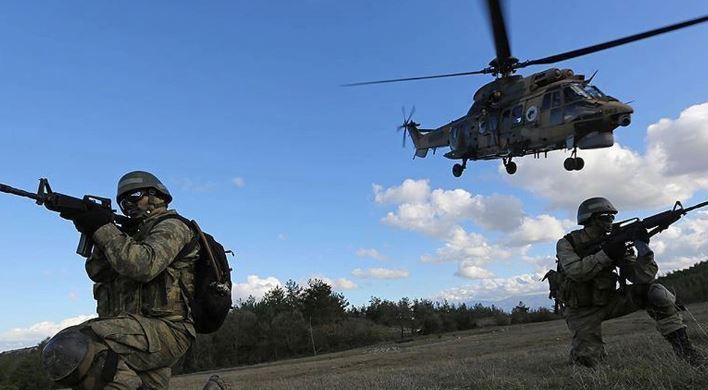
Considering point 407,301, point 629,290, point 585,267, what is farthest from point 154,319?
point 407,301

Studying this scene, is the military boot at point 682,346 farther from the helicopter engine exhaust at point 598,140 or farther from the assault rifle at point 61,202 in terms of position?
the helicopter engine exhaust at point 598,140

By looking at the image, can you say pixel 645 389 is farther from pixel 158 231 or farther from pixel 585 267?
pixel 158 231

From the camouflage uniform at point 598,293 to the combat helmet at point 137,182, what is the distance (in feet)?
15.6

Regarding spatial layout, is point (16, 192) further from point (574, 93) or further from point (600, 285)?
point (574, 93)

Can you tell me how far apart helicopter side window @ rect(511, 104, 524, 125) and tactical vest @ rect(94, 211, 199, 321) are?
638 inches

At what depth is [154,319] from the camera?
413 cm

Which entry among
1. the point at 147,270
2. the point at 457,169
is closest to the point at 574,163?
the point at 457,169

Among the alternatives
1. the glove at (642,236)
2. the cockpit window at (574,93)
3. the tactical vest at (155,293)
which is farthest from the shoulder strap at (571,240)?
the cockpit window at (574,93)

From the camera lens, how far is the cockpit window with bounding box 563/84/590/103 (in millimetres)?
17453

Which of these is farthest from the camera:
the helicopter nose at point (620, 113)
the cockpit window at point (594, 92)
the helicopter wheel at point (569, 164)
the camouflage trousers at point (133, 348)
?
the helicopter wheel at point (569, 164)

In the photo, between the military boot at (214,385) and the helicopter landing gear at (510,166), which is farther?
the helicopter landing gear at (510,166)

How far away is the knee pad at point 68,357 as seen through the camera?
12.0 feet

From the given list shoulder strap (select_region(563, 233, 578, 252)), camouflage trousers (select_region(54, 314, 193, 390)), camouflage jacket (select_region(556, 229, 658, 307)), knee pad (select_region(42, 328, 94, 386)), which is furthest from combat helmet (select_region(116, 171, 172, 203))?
shoulder strap (select_region(563, 233, 578, 252))

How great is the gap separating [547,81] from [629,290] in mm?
13086
